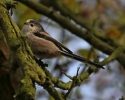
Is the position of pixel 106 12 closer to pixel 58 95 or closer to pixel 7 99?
pixel 7 99

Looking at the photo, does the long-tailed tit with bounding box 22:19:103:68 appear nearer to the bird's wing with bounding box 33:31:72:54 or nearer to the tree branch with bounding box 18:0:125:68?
the bird's wing with bounding box 33:31:72:54

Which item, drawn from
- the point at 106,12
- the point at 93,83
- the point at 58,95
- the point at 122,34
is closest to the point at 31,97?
the point at 58,95

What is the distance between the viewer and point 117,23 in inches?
211

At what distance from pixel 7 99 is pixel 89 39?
4.91 ft

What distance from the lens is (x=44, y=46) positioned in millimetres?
2529

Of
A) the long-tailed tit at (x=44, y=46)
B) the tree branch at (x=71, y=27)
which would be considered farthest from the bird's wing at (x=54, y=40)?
the tree branch at (x=71, y=27)

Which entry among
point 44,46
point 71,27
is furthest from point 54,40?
point 71,27

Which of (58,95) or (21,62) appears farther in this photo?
(58,95)

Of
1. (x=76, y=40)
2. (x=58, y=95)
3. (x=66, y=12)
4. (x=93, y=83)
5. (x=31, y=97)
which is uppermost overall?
(x=31, y=97)

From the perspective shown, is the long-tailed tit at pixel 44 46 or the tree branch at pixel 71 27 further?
the tree branch at pixel 71 27

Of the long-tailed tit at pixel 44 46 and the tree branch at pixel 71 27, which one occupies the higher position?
the long-tailed tit at pixel 44 46

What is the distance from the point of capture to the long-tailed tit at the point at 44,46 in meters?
2.52

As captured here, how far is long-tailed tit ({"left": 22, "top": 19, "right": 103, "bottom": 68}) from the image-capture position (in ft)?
8.27

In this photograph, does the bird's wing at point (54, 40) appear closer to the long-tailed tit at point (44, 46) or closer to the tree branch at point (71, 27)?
the long-tailed tit at point (44, 46)
